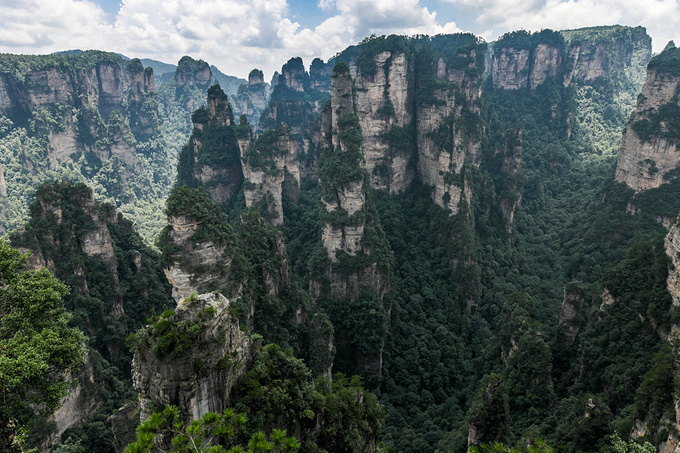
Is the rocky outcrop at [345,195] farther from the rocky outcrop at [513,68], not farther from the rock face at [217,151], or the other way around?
the rocky outcrop at [513,68]

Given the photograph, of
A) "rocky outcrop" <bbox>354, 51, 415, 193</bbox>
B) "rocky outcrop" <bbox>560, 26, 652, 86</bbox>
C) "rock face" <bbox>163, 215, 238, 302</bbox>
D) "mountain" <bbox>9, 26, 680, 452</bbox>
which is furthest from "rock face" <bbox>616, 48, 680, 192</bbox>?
"rock face" <bbox>163, 215, 238, 302</bbox>

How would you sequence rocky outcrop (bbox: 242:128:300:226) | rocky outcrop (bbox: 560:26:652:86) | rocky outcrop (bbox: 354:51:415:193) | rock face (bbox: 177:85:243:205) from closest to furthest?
rocky outcrop (bbox: 354:51:415:193) → rocky outcrop (bbox: 242:128:300:226) → rock face (bbox: 177:85:243:205) → rocky outcrop (bbox: 560:26:652:86)

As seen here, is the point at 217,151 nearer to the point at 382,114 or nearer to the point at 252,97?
the point at 382,114

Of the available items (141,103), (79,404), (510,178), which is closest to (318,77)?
(141,103)

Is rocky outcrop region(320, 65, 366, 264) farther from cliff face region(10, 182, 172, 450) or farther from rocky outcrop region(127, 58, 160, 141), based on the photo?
rocky outcrop region(127, 58, 160, 141)

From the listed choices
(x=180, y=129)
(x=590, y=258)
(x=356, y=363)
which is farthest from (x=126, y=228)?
(x=180, y=129)

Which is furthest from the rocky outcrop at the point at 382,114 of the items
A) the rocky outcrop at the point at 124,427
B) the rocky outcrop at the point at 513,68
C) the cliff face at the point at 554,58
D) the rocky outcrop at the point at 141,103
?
the rocky outcrop at the point at 141,103

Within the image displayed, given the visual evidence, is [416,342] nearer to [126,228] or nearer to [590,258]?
[590,258]
